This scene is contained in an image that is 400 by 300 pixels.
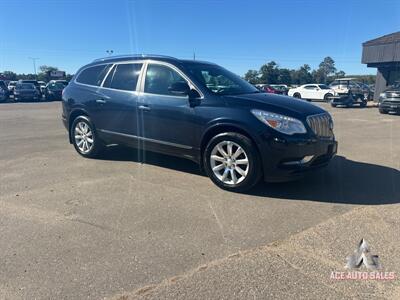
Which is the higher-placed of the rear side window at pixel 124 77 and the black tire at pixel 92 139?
the rear side window at pixel 124 77

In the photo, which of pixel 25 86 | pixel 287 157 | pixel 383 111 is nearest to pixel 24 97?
pixel 25 86

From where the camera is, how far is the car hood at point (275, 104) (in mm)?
5027

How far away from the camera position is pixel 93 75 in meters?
7.07

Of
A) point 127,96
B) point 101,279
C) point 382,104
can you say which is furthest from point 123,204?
point 382,104

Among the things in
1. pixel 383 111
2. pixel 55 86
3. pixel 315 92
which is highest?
pixel 55 86

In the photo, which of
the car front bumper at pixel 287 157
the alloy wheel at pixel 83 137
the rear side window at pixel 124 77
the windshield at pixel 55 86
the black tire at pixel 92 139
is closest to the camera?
the car front bumper at pixel 287 157

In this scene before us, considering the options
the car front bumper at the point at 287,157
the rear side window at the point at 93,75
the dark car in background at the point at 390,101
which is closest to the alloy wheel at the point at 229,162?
the car front bumper at the point at 287,157

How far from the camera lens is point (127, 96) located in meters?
6.29

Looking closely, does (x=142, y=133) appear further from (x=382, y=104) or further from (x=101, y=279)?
(x=382, y=104)

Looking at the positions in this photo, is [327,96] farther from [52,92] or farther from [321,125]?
[321,125]

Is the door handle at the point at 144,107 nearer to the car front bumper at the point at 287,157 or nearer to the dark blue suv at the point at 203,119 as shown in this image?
the dark blue suv at the point at 203,119

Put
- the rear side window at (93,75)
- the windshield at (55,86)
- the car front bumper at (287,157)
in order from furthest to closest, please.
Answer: the windshield at (55,86)
the rear side window at (93,75)
the car front bumper at (287,157)

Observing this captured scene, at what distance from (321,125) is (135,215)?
2.87 meters

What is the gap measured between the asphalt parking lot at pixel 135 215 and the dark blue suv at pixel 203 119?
41 centimetres
